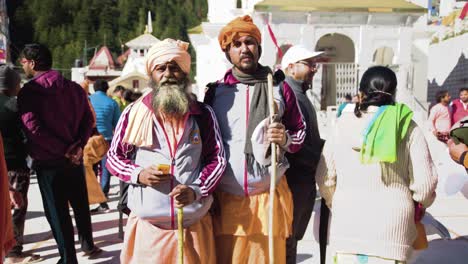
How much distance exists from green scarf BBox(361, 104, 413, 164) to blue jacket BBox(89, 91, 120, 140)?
5.04 metres

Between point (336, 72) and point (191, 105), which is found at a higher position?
point (336, 72)

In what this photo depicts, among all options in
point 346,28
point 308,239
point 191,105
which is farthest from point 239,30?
point 346,28

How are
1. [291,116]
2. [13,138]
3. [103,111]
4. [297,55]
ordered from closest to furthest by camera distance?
[291,116], [297,55], [13,138], [103,111]

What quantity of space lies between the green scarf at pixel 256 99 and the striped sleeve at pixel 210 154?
171mm

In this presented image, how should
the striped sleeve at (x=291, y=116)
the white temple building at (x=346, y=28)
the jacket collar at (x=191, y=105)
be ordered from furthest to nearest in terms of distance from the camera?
the white temple building at (x=346, y=28)
the striped sleeve at (x=291, y=116)
the jacket collar at (x=191, y=105)

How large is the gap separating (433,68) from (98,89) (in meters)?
19.3

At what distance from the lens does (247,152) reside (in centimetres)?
258

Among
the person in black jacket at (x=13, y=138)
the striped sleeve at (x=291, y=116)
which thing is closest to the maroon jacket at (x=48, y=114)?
the person in black jacket at (x=13, y=138)

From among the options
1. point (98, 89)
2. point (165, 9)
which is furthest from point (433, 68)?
point (165, 9)

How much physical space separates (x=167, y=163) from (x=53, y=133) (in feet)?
5.68

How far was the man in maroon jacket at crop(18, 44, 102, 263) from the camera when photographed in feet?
12.0

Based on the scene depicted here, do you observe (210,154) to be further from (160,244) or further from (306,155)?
(306,155)

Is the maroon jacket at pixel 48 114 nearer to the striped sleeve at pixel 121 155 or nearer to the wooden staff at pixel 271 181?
the striped sleeve at pixel 121 155

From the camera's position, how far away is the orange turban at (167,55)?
2.55 metres
